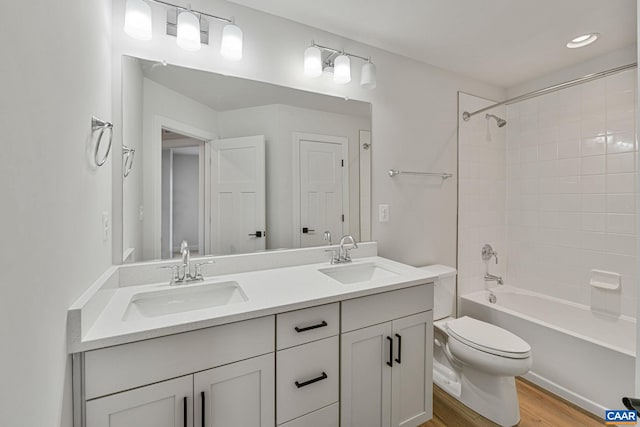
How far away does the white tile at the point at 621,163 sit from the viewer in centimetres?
195

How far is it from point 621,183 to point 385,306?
2.14 m

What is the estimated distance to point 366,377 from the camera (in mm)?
1291

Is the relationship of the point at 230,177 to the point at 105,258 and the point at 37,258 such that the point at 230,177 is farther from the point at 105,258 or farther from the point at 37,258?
the point at 37,258

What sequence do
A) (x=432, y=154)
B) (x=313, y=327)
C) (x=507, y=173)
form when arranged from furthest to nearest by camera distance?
(x=507, y=173) < (x=432, y=154) < (x=313, y=327)

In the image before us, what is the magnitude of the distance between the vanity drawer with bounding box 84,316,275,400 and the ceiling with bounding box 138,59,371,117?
46.7 inches

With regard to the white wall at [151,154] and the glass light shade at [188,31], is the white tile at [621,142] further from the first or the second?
the white wall at [151,154]

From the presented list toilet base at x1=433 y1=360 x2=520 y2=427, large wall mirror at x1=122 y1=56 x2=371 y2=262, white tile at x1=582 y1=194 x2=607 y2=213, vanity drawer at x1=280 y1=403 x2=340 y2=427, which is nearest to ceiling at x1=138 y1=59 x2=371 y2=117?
large wall mirror at x1=122 y1=56 x2=371 y2=262

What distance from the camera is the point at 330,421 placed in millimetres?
1184

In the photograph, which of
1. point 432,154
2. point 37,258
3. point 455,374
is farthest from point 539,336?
point 37,258

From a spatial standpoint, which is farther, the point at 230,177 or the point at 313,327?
the point at 230,177

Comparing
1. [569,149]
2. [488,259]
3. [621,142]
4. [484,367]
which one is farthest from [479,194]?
[484,367]

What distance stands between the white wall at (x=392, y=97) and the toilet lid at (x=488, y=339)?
56 cm

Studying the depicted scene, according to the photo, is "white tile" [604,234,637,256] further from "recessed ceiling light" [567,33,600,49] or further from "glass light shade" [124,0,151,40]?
"glass light shade" [124,0,151,40]

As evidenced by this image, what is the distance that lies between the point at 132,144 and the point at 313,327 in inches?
48.8
